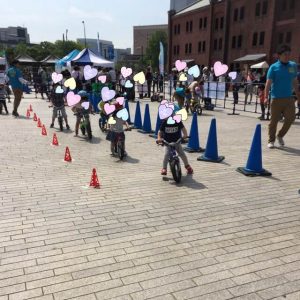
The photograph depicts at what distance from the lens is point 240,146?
8.87m

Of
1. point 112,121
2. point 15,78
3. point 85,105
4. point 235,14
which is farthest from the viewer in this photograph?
point 235,14

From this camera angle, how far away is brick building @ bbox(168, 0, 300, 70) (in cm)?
3978

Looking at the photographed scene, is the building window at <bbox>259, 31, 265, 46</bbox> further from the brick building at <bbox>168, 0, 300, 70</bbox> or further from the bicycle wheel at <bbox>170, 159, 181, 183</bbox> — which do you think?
the bicycle wheel at <bbox>170, 159, 181, 183</bbox>

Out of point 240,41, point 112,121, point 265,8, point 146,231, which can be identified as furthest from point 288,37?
point 146,231

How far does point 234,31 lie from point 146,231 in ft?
159

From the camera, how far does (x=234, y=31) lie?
4750 centimetres

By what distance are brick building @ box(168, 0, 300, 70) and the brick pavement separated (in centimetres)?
3689

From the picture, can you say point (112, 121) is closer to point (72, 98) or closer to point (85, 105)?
point (72, 98)

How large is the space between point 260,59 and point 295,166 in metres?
37.3

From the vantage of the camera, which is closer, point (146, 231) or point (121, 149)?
point (146, 231)

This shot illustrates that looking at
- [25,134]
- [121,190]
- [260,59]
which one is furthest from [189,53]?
[121,190]

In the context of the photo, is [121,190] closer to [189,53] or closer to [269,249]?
[269,249]

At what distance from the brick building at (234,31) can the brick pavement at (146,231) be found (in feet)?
121

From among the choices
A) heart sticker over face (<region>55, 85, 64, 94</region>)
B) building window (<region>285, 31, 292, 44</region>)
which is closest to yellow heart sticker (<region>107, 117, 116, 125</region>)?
heart sticker over face (<region>55, 85, 64, 94</region>)
